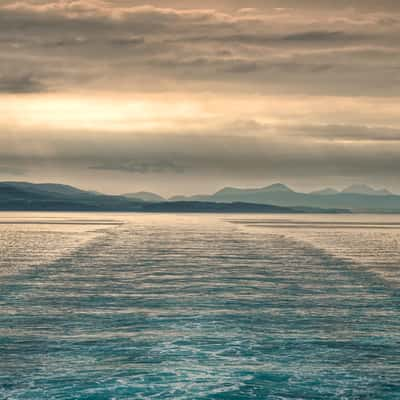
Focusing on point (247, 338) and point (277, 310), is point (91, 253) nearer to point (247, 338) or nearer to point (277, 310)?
point (277, 310)

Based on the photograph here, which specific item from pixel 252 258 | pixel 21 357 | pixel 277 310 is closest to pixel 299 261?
pixel 252 258

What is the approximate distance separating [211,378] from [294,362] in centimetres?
328

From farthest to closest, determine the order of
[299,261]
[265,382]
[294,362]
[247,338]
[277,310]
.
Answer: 1. [299,261]
2. [277,310]
3. [247,338]
4. [294,362]
5. [265,382]

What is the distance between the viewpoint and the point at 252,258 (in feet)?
207

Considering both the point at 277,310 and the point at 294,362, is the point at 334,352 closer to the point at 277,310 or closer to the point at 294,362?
the point at 294,362

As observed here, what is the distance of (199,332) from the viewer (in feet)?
88.6

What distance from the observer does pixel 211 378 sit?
810 inches

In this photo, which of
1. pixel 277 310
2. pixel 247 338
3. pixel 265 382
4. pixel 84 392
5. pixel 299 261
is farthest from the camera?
pixel 299 261

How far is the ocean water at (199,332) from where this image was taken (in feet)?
65.1

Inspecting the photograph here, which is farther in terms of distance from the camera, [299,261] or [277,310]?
[299,261]

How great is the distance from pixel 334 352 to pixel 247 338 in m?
3.61

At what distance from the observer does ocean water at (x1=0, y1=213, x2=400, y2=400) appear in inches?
781

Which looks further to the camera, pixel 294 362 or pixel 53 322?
pixel 53 322

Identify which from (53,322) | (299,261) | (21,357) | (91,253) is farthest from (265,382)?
(91,253)
